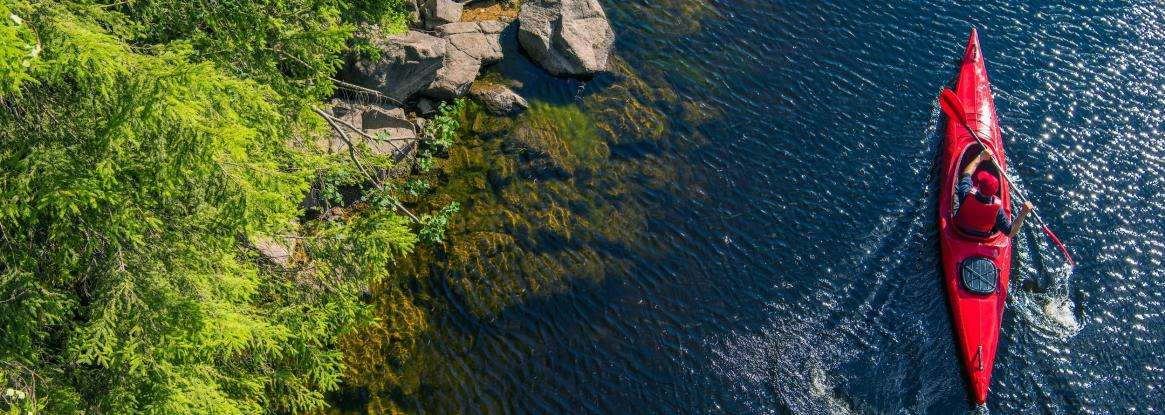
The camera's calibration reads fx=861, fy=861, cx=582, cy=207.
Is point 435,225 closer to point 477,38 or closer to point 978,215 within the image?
point 477,38

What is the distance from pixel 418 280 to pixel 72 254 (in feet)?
20.9

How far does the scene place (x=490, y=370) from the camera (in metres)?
14.4

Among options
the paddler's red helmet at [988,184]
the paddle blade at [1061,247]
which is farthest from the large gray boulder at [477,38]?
the paddle blade at [1061,247]

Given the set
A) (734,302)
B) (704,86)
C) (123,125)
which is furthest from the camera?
(704,86)

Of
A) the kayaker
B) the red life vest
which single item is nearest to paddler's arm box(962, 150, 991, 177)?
the kayaker

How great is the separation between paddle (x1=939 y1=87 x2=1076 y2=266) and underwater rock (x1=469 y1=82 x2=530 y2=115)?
9491mm

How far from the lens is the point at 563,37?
18.8 metres

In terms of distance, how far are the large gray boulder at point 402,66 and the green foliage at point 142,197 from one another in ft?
13.3

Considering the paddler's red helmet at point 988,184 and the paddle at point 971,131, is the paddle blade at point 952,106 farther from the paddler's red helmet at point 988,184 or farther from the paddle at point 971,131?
the paddler's red helmet at point 988,184

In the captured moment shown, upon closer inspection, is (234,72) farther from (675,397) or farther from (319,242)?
(675,397)

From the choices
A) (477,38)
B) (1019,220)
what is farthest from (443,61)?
(1019,220)

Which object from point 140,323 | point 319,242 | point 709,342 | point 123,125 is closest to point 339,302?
point 319,242

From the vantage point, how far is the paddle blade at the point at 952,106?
19.2m

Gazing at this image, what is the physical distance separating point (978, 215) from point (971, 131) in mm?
2369
